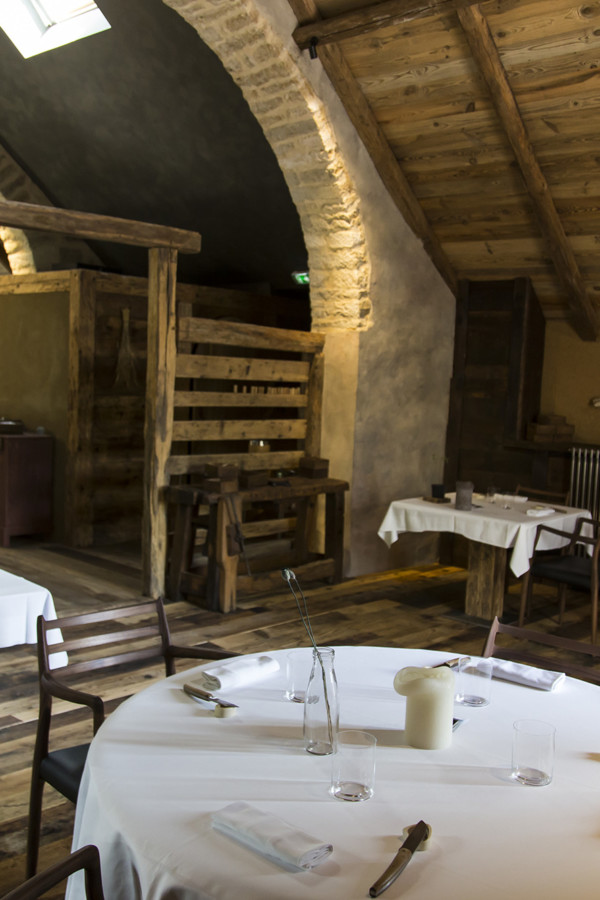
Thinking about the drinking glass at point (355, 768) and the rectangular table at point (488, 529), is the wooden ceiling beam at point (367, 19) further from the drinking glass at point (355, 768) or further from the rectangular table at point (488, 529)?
the drinking glass at point (355, 768)

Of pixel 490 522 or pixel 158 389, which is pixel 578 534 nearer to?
pixel 490 522

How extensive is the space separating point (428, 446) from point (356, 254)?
1.76m

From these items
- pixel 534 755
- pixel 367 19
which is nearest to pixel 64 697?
pixel 534 755

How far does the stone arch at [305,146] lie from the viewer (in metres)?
5.14

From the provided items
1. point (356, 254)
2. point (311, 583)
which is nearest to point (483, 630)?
point (311, 583)

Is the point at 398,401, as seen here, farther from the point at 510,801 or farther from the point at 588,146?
the point at 510,801

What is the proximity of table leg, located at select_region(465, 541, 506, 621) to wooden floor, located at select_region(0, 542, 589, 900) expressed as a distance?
142 millimetres

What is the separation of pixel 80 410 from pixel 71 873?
223 inches

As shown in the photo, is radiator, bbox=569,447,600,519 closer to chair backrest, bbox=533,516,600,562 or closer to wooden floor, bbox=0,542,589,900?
chair backrest, bbox=533,516,600,562

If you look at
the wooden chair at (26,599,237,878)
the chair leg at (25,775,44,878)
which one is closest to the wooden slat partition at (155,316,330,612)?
the wooden chair at (26,599,237,878)

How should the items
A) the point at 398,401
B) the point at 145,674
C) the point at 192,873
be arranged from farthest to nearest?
the point at 398,401 → the point at 145,674 → the point at 192,873

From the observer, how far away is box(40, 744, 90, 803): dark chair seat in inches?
82.8

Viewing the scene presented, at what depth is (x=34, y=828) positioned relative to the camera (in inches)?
89.4

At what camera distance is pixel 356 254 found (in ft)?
19.8
